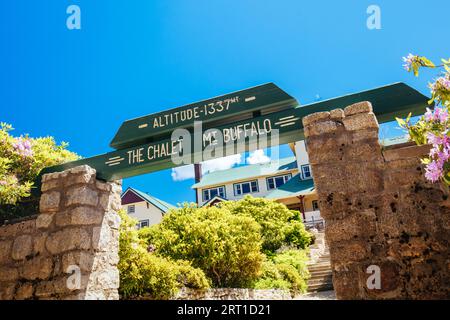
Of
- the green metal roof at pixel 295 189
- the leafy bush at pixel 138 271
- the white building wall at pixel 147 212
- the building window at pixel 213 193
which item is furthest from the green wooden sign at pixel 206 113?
the building window at pixel 213 193

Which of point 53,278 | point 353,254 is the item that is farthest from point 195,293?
point 353,254

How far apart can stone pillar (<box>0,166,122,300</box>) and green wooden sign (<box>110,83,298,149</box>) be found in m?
0.78

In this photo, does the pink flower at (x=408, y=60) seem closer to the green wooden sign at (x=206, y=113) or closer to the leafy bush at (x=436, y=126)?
the leafy bush at (x=436, y=126)

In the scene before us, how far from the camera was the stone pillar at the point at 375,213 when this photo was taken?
9.55ft

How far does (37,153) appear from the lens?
18.0ft

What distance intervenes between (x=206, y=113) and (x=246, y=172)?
87.6 feet

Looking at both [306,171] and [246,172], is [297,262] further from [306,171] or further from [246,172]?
[246,172]

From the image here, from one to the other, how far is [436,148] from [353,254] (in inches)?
51.1

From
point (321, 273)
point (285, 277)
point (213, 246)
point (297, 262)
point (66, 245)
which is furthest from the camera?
point (297, 262)

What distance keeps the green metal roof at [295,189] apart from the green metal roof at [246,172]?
2.65 metres

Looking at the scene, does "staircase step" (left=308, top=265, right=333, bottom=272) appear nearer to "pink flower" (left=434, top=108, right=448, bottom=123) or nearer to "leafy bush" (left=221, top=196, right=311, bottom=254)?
"leafy bush" (left=221, top=196, right=311, bottom=254)

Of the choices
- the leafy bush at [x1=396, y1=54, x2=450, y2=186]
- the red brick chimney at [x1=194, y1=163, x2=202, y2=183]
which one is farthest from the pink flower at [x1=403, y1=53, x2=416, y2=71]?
the red brick chimney at [x1=194, y1=163, x2=202, y2=183]

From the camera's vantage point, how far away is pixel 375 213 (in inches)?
125

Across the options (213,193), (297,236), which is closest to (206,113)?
(297,236)
